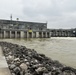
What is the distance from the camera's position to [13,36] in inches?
2069

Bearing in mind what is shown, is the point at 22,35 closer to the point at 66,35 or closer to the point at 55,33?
the point at 55,33

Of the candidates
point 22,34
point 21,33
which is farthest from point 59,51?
point 22,34

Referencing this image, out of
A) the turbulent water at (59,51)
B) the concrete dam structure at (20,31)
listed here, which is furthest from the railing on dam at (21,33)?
the turbulent water at (59,51)

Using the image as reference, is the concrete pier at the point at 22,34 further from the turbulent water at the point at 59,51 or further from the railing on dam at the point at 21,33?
the turbulent water at the point at 59,51

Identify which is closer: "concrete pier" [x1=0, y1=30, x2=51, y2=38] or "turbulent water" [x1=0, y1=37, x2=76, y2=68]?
"turbulent water" [x1=0, y1=37, x2=76, y2=68]

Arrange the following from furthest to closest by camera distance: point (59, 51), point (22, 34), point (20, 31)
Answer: point (22, 34)
point (20, 31)
point (59, 51)

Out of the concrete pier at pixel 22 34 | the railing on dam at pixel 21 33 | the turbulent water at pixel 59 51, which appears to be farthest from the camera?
the concrete pier at pixel 22 34

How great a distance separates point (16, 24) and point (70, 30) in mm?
27671

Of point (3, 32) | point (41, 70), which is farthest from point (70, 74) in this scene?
point (3, 32)

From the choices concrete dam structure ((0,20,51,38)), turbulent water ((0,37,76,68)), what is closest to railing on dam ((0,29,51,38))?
concrete dam structure ((0,20,51,38))

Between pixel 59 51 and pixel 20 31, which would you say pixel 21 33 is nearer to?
pixel 20 31

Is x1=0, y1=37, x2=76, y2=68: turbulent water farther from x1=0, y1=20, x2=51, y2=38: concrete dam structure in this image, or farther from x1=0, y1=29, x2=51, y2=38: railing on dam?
x1=0, y1=20, x2=51, y2=38: concrete dam structure

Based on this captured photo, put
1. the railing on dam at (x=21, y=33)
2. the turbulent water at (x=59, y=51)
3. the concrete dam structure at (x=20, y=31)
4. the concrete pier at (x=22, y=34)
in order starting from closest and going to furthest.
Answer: the turbulent water at (x=59, y=51)
the railing on dam at (x=21, y=33)
the concrete pier at (x=22, y=34)
the concrete dam structure at (x=20, y=31)

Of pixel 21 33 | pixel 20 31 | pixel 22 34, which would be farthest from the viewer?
pixel 22 34
